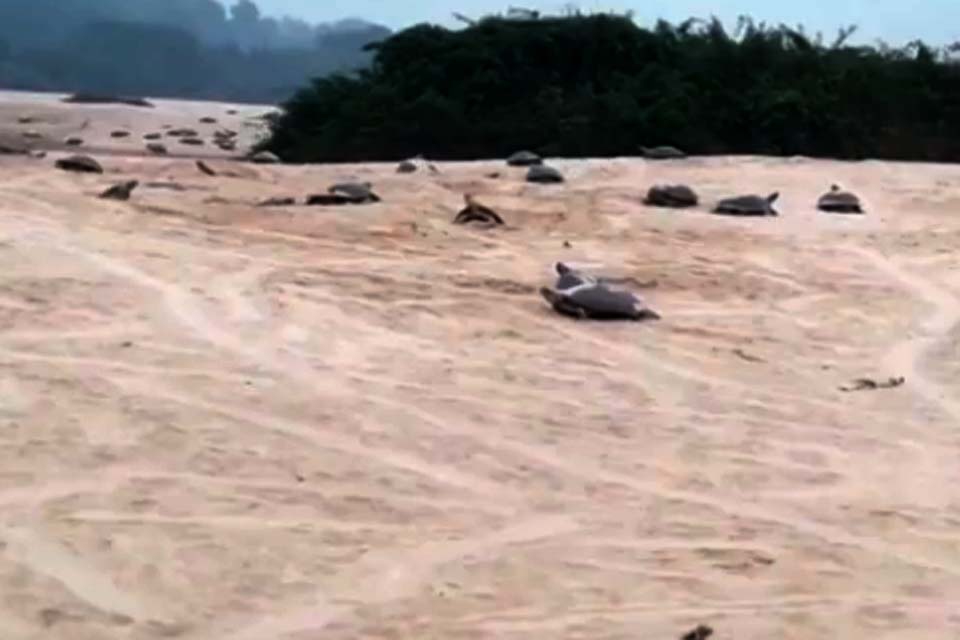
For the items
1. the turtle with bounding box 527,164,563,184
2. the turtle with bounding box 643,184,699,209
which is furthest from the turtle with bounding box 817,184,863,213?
the turtle with bounding box 527,164,563,184

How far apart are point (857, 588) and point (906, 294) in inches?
190

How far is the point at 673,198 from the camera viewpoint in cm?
1204

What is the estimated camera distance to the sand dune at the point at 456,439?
377 cm

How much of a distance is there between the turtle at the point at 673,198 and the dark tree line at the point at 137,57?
43214mm

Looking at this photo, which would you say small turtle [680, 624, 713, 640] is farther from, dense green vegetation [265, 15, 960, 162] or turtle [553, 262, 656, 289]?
dense green vegetation [265, 15, 960, 162]

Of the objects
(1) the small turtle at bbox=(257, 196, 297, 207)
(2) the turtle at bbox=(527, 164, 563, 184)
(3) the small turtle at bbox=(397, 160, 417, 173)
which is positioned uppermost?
(2) the turtle at bbox=(527, 164, 563, 184)

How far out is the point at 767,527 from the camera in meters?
4.42

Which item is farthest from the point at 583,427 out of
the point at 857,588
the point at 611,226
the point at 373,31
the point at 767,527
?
the point at 373,31

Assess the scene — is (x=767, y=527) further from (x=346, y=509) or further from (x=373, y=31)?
(x=373, y=31)

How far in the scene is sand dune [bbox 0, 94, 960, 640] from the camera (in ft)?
12.4

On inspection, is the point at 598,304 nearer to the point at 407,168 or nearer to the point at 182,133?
the point at 407,168

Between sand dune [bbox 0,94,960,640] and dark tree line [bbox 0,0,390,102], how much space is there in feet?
154

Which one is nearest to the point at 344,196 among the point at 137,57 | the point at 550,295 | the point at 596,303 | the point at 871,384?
the point at 550,295

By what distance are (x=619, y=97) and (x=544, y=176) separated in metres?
9.22
